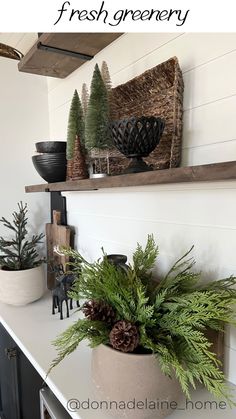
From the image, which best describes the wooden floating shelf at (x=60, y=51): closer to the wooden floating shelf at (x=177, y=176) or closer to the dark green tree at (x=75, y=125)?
the dark green tree at (x=75, y=125)

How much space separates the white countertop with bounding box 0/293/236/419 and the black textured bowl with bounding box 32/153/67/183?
620 mm

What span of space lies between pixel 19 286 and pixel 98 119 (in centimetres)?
84

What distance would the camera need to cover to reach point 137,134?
80 cm

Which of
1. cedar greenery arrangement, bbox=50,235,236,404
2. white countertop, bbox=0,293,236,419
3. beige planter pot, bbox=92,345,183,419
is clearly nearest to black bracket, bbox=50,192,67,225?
white countertop, bbox=0,293,236,419

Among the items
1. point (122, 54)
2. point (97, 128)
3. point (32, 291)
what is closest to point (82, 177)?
point (97, 128)

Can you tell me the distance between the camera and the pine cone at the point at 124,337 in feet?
2.11

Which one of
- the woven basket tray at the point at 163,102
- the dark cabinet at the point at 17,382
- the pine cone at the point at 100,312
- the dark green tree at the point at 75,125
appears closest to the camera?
the pine cone at the point at 100,312

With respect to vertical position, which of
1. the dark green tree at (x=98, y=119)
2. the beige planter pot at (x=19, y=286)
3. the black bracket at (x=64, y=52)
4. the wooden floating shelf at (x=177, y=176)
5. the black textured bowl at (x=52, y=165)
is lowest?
the beige planter pot at (x=19, y=286)

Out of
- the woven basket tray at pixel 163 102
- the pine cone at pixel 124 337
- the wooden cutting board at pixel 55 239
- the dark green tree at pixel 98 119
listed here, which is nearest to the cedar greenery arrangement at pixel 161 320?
the pine cone at pixel 124 337

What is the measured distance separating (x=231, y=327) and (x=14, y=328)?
824 mm

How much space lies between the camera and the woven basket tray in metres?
0.86

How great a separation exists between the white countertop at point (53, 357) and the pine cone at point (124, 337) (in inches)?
8.0

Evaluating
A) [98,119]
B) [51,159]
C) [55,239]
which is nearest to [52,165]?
[51,159]
